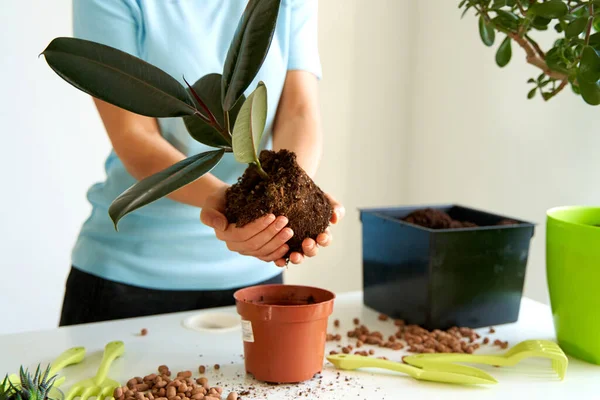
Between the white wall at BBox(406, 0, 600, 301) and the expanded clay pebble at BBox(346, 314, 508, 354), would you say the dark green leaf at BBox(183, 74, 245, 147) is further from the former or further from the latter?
the white wall at BBox(406, 0, 600, 301)

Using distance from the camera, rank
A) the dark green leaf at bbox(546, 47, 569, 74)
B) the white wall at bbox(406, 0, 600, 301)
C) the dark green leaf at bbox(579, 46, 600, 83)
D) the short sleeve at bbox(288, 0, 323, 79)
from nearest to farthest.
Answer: the dark green leaf at bbox(579, 46, 600, 83)
the dark green leaf at bbox(546, 47, 569, 74)
the short sleeve at bbox(288, 0, 323, 79)
the white wall at bbox(406, 0, 600, 301)

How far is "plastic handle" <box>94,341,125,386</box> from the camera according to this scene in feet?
3.42

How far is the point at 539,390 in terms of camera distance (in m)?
1.04

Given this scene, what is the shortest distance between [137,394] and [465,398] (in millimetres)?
509

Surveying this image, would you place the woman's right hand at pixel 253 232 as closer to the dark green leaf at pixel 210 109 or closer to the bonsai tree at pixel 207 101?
the bonsai tree at pixel 207 101

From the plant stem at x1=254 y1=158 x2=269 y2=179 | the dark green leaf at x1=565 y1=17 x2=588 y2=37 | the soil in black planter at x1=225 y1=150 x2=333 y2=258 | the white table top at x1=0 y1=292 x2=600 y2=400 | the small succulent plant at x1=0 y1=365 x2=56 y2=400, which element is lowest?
the white table top at x1=0 y1=292 x2=600 y2=400

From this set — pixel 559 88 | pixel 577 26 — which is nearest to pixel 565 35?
pixel 577 26

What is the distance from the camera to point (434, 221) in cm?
146

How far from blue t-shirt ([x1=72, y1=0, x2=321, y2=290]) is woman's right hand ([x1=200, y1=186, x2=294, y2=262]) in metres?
0.38

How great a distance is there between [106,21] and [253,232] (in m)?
0.62

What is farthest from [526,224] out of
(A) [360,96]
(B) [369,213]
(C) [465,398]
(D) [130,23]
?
(A) [360,96]

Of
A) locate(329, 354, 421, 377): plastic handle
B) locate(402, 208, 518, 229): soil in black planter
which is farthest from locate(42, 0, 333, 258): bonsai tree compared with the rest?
locate(402, 208, 518, 229): soil in black planter

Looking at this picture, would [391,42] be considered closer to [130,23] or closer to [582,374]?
[130,23]

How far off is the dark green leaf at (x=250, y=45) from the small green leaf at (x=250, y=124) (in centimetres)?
3
